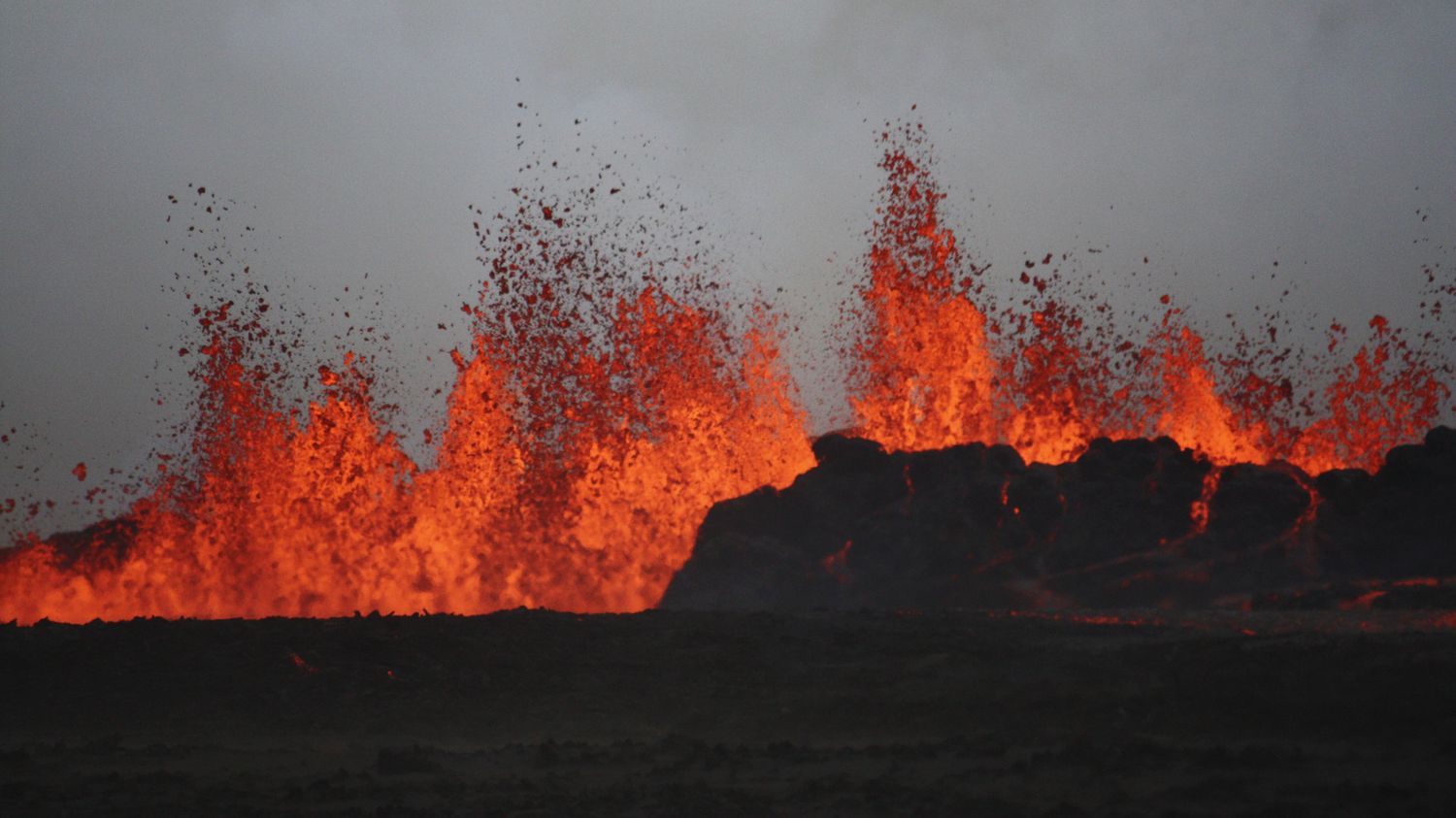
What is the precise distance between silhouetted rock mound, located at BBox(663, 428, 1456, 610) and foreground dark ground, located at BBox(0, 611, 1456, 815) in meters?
6.21

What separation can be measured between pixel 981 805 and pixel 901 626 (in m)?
9.96

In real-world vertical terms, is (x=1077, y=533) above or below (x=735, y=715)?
above

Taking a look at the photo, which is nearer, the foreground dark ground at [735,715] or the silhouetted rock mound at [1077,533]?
the foreground dark ground at [735,715]

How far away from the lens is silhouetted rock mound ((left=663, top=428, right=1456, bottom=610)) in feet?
92.5

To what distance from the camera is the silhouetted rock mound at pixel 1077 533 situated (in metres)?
28.2

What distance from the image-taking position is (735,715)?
17281mm

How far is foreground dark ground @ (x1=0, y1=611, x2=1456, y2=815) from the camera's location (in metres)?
12.0

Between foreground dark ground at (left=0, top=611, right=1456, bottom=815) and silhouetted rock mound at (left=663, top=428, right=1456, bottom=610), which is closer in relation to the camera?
foreground dark ground at (left=0, top=611, right=1456, bottom=815)

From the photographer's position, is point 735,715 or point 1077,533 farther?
point 1077,533

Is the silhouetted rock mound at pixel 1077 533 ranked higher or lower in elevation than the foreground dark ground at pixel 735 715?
higher

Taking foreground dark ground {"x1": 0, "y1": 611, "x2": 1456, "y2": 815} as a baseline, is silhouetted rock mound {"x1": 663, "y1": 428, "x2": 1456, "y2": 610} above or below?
above

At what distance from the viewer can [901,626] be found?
2119 cm

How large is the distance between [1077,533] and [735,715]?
1458cm

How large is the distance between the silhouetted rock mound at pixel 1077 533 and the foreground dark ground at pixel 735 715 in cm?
621
